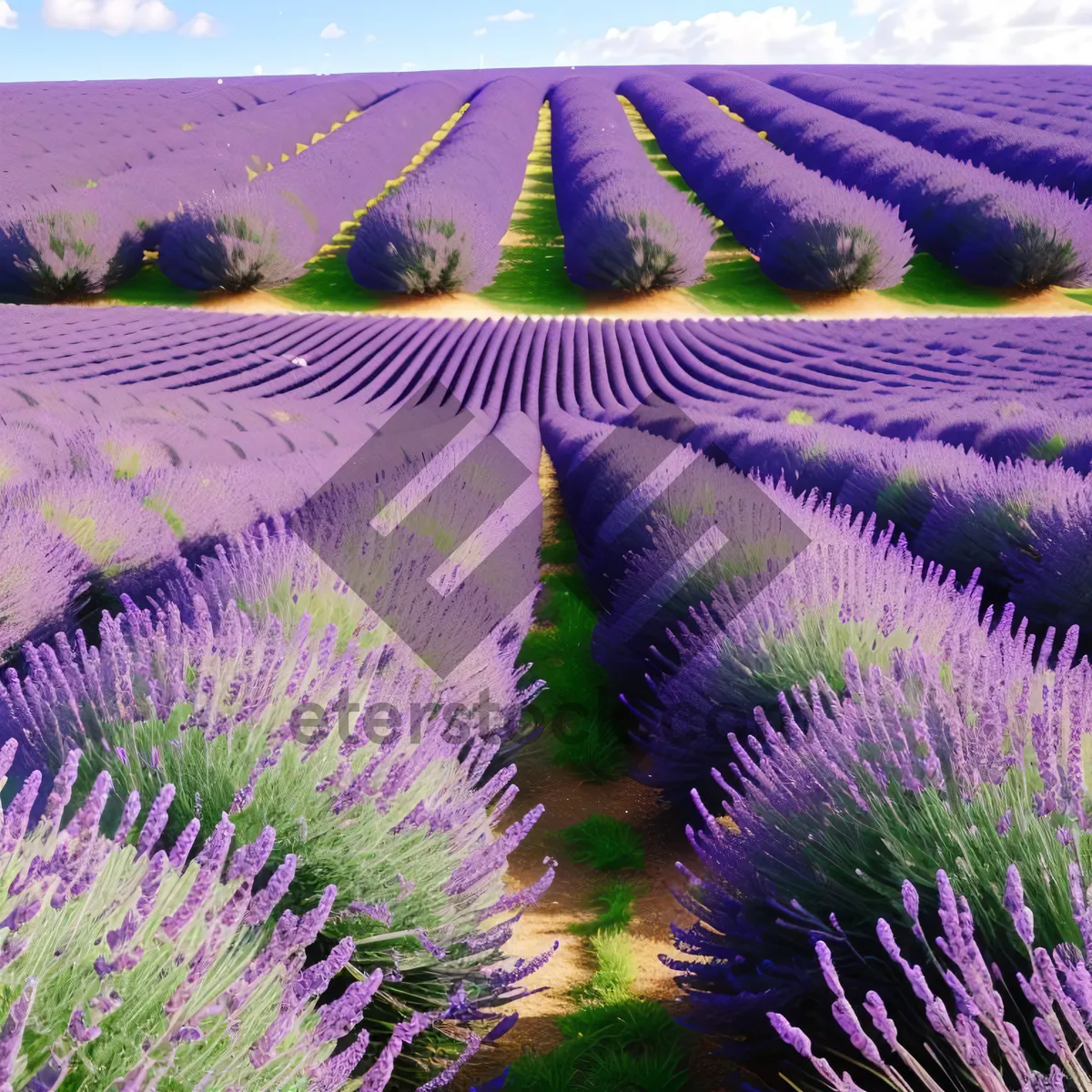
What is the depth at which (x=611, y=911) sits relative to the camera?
2.67 m

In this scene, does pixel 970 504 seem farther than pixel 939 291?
No

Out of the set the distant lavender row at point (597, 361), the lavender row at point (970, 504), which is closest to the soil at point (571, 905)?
the lavender row at point (970, 504)

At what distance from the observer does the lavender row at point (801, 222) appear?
16734 millimetres

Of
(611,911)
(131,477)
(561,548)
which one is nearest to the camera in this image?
(611,911)

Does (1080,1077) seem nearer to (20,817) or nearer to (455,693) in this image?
(20,817)

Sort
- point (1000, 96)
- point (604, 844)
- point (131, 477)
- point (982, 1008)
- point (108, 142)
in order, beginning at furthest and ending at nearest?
point (1000, 96), point (108, 142), point (131, 477), point (604, 844), point (982, 1008)

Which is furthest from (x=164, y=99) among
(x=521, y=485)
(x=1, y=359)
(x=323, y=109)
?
(x=521, y=485)

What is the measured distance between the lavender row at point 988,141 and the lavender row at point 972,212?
1.90m

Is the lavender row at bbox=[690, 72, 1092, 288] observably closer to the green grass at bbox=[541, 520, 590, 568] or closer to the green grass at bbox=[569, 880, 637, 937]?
the green grass at bbox=[541, 520, 590, 568]

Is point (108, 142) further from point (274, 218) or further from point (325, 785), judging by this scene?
point (325, 785)

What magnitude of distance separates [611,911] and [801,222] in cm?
1616

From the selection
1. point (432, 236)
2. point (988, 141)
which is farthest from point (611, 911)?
point (988, 141)

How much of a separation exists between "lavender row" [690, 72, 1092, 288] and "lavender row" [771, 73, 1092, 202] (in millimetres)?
1897

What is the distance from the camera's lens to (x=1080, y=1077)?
49.7 inches
